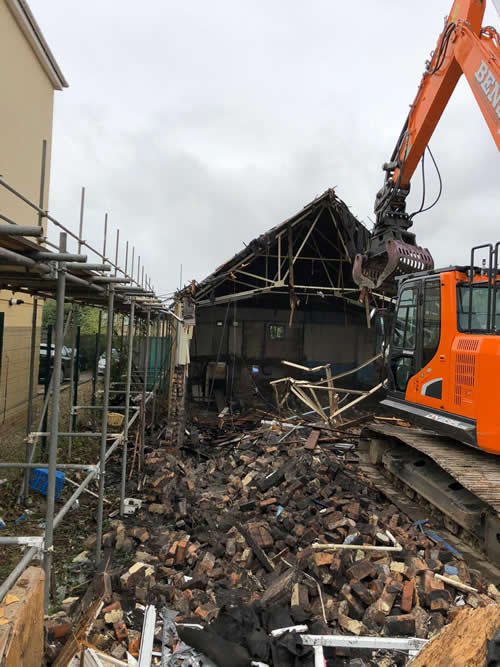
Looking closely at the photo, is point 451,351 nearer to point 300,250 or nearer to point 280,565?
point 280,565

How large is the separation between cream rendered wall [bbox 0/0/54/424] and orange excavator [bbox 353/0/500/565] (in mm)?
7639

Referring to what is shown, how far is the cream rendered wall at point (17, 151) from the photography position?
998 centimetres

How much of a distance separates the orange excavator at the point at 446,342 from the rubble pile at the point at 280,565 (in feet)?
2.22

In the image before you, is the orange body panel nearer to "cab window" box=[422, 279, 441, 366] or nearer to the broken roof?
"cab window" box=[422, 279, 441, 366]

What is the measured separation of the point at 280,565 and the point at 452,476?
245 cm

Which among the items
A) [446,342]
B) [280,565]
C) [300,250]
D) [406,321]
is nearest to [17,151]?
[300,250]

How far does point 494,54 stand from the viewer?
19.2ft

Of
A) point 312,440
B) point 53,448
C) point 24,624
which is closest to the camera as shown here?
point 24,624

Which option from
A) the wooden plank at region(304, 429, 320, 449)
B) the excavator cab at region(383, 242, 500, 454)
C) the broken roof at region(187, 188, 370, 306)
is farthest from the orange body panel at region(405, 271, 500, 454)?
the broken roof at region(187, 188, 370, 306)

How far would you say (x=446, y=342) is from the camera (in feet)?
20.4

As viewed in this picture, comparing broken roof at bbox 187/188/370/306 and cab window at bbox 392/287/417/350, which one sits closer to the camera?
cab window at bbox 392/287/417/350

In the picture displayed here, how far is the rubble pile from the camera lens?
160 inches

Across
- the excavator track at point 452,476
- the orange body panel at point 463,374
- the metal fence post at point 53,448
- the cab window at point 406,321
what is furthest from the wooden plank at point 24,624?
the cab window at point 406,321

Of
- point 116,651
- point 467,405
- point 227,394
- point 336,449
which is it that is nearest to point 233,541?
point 116,651
